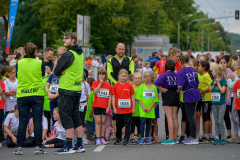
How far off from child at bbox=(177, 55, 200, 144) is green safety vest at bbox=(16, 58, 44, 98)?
309cm

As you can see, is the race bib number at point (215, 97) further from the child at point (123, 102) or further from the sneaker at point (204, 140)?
the child at point (123, 102)

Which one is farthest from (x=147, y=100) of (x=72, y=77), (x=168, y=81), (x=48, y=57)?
(x=48, y=57)

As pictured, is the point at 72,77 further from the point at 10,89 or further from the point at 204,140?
the point at 204,140

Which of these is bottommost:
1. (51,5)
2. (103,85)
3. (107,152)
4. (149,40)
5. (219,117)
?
(107,152)

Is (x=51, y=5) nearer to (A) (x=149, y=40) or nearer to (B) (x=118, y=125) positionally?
(A) (x=149, y=40)

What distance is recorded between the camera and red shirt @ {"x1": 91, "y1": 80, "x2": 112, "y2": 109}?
9.98 m

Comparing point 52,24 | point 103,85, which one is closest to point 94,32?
point 52,24

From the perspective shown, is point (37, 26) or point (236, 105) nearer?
point (236, 105)

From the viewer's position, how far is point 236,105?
9.77 metres

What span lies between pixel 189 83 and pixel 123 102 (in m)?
1.49

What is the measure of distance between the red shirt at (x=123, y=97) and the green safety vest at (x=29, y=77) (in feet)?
6.78

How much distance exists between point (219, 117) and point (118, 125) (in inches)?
86.4

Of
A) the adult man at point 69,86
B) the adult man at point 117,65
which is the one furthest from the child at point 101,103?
the adult man at point 69,86

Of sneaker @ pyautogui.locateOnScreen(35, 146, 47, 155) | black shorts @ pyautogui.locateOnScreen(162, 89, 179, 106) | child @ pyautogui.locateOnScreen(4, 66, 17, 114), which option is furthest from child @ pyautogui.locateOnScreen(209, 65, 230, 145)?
child @ pyautogui.locateOnScreen(4, 66, 17, 114)
